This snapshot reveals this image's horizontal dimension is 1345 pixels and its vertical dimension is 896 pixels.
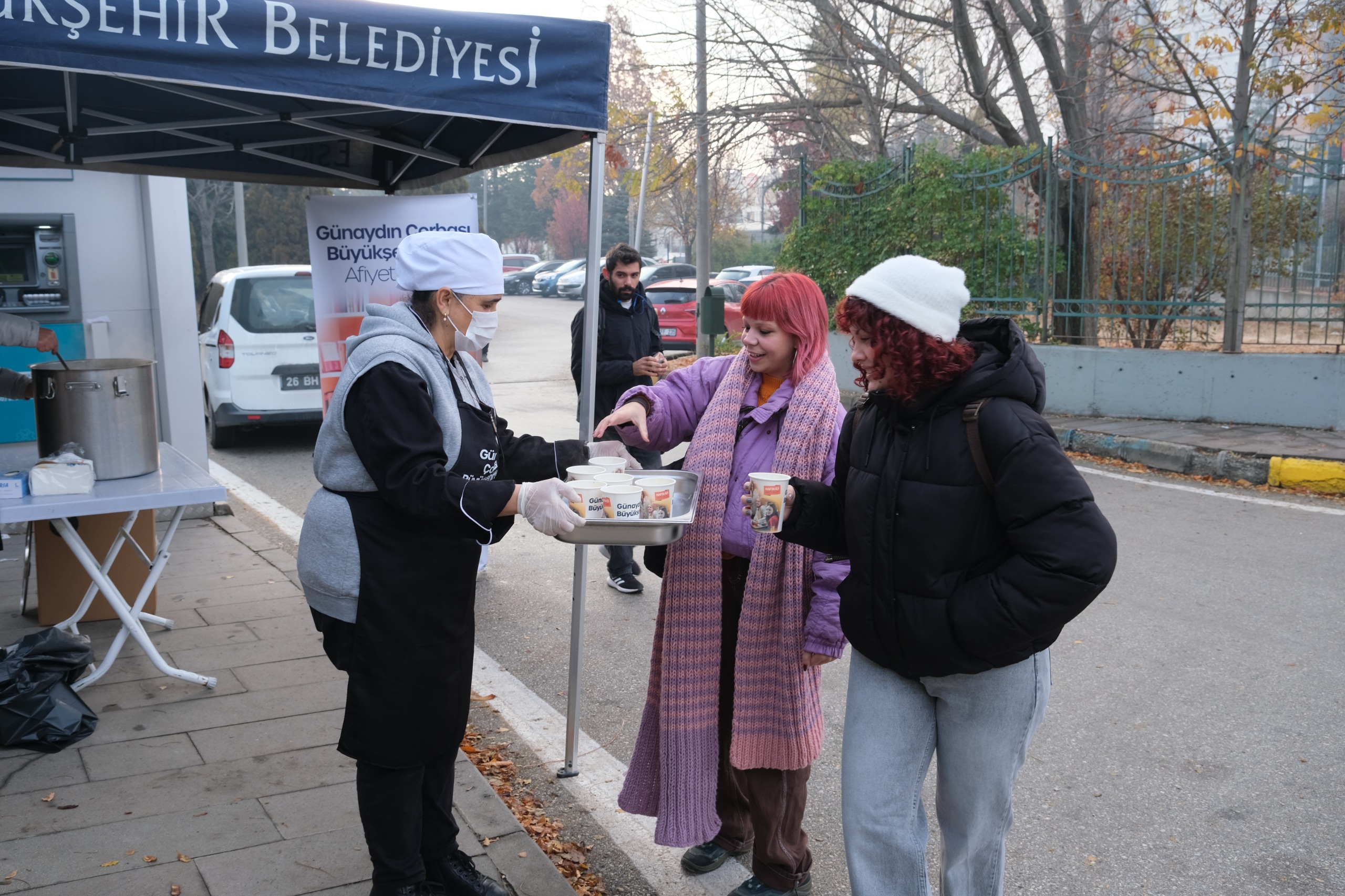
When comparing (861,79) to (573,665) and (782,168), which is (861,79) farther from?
(782,168)

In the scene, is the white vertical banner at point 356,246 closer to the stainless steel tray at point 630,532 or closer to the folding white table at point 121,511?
the folding white table at point 121,511

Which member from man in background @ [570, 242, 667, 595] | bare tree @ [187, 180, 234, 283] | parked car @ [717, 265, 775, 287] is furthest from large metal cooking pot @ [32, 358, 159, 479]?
bare tree @ [187, 180, 234, 283]

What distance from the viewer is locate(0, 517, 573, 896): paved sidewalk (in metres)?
3.14

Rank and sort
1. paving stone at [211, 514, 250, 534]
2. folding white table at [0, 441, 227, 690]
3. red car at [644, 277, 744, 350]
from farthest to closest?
red car at [644, 277, 744, 350], paving stone at [211, 514, 250, 534], folding white table at [0, 441, 227, 690]

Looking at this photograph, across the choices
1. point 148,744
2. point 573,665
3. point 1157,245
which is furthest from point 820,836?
point 1157,245

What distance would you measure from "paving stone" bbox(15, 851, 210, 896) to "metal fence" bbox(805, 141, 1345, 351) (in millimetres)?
9681

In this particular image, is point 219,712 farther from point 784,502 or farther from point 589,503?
point 784,502

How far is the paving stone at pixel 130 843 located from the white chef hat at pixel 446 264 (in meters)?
1.82

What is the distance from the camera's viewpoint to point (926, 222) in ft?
42.5

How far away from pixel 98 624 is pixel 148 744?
65.0 inches

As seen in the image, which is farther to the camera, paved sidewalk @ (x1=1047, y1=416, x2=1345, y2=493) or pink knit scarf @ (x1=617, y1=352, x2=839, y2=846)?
paved sidewalk @ (x1=1047, y1=416, x2=1345, y2=493)

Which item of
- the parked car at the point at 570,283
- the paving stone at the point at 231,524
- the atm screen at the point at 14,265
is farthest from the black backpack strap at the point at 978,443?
the parked car at the point at 570,283

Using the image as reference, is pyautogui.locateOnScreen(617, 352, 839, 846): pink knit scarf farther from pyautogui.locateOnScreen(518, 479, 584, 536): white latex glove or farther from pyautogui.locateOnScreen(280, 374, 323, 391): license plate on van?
pyautogui.locateOnScreen(280, 374, 323, 391): license plate on van

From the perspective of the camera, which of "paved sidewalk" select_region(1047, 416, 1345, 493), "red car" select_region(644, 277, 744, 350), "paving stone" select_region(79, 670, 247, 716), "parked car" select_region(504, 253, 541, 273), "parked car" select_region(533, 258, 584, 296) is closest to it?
"paving stone" select_region(79, 670, 247, 716)
